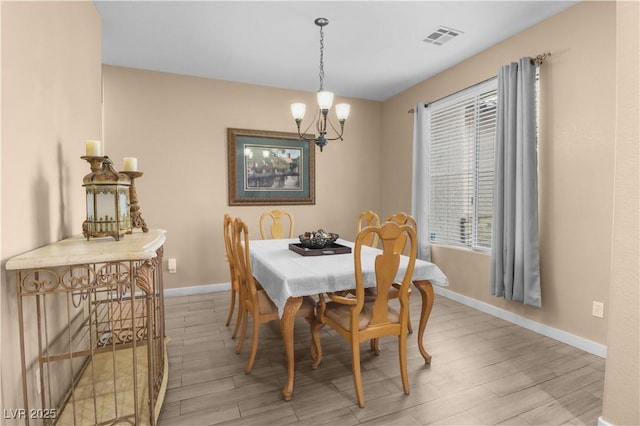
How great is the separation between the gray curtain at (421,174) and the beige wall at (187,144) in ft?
5.01

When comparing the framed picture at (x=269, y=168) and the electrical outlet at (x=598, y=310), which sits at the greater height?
the framed picture at (x=269, y=168)

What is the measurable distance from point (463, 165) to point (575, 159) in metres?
1.21

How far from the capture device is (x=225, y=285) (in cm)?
428

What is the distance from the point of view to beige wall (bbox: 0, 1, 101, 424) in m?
1.33

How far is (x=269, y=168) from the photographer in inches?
175

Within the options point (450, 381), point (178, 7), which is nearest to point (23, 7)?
Answer: point (178, 7)

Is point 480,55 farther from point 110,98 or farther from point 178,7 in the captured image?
point 110,98

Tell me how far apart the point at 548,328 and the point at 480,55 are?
2771 millimetres

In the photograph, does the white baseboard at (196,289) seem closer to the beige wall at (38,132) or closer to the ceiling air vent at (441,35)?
the beige wall at (38,132)

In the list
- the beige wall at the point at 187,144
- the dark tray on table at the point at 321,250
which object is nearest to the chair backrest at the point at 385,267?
the dark tray on table at the point at 321,250

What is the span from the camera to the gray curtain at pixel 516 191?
9.29 feet

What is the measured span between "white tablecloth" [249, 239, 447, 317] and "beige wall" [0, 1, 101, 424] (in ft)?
3.96

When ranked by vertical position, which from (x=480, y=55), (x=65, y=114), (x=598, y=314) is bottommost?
(x=598, y=314)

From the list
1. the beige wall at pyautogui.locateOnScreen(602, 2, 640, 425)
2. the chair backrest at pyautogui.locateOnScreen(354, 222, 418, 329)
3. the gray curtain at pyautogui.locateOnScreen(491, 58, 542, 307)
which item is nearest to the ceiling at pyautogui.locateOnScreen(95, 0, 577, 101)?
the gray curtain at pyautogui.locateOnScreen(491, 58, 542, 307)
